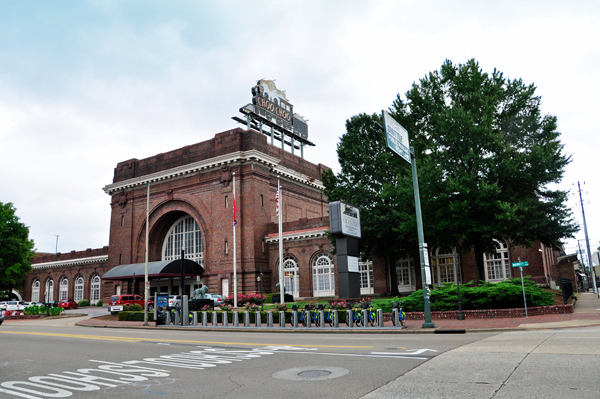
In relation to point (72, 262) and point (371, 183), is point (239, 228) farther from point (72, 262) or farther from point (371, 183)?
point (72, 262)

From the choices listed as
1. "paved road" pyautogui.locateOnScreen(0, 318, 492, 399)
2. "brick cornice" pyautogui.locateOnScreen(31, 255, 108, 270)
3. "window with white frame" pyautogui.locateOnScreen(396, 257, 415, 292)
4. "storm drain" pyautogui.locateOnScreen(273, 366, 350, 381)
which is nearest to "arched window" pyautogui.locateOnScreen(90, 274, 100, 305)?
"brick cornice" pyautogui.locateOnScreen(31, 255, 108, 270)

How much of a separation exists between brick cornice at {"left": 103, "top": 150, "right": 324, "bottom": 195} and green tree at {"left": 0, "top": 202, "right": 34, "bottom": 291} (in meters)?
12.9

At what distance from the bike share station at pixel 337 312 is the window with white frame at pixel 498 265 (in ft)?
60.0

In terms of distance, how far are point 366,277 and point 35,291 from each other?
54.4 metres

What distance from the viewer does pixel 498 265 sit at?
3791cm

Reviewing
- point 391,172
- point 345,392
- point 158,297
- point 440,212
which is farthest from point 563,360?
point 391,172

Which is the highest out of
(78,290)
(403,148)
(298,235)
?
(403,148)

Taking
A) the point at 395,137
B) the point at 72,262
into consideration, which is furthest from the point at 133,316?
the point at 72,262

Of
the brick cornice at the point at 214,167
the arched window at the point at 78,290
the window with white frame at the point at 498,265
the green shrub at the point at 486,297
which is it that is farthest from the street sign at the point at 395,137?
the arched window at the point at 78,290

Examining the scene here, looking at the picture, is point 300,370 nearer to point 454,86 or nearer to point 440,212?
point 440,212

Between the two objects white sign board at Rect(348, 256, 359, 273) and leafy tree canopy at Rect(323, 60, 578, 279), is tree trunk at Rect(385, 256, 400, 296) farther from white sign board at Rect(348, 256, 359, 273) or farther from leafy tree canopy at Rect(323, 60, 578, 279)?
white sign board at Rect(348, 256, 359, 273)

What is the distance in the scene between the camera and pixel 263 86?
177 feet

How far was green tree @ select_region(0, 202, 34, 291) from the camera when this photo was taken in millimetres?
55188

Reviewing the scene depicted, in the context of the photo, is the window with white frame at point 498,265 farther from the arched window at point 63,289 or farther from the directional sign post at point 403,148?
the arched window at point 63,289
